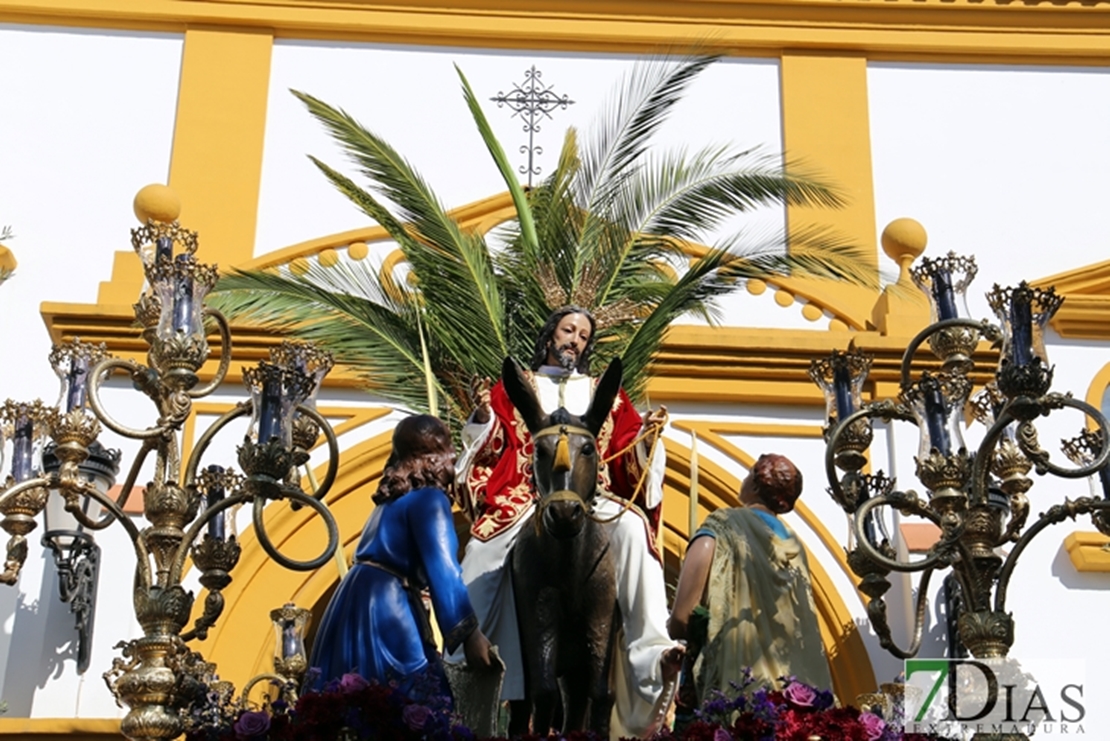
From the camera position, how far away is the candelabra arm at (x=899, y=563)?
28.7 feet

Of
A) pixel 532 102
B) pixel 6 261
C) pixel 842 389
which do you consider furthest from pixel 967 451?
pixel 6 261

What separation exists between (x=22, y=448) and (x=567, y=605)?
344 centimetres

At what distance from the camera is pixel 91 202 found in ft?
51.7

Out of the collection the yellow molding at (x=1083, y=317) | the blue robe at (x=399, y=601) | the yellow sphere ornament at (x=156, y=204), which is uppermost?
the yellow sphere ornament at (x=156, y=204)

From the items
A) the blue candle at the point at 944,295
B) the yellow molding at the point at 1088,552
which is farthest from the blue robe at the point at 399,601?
the yellow molding at the point at 1088,552

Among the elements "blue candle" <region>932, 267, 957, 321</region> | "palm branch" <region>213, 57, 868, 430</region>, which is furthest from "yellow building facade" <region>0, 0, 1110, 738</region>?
"blue candle" <region>932, 267, 957, 321</region>

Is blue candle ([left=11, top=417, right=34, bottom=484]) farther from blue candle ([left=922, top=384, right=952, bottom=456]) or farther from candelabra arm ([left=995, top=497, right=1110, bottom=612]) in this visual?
candelabra arm ([left=995, top=497, right=1110, bottom=612])

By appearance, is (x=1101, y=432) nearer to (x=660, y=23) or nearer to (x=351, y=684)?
(x=351, y=684)

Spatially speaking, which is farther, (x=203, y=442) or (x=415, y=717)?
(x=203, y=442)

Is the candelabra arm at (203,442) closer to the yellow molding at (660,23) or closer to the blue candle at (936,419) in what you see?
the blue candle at (936,419)

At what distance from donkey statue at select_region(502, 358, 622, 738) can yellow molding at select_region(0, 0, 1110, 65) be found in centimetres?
938

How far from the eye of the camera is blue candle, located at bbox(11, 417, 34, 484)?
968 centimetres

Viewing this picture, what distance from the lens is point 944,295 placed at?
9.56 m

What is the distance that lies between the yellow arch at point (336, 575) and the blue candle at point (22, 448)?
3.24m
